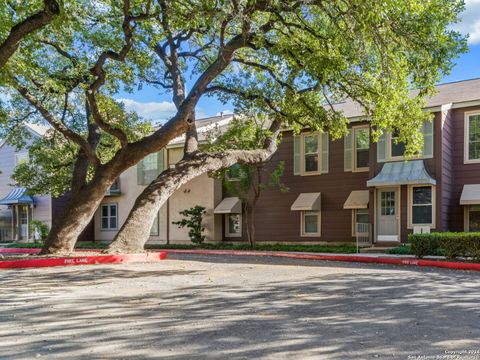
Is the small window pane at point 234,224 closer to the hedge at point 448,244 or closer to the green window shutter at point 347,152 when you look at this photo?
the green window shutter at point 347,152

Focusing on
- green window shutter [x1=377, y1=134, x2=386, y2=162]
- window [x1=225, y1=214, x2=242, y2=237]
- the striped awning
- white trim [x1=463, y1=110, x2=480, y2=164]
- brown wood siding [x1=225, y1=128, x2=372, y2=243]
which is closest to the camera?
white trim [x1=463, y1=110, x2=480, y2=164]

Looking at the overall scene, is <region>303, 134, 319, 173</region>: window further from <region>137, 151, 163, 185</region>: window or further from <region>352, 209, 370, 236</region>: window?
<region>137, 151, 163, 185</region>: window

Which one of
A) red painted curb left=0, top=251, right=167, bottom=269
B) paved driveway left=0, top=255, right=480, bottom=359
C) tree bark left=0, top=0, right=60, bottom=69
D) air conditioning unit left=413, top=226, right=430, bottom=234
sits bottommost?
red painted curb left=0, top=251, right=167, bottom=269

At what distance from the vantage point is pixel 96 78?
14320mm

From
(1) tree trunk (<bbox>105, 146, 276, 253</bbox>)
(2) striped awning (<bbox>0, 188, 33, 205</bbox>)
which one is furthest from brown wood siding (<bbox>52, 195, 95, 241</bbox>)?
(1) tree trunk (<bbox>105, 146, 276, 253</bbox>)

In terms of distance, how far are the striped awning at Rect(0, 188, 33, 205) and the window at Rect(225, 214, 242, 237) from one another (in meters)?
13.7

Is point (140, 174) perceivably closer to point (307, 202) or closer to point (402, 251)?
point (307, 202)

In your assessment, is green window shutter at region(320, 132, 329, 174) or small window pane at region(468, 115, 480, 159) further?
green window shutter at region(320, 132, 329, 174)

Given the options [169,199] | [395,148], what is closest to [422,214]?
[395,148]

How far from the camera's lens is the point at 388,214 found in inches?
733

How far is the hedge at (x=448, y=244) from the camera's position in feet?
42.8

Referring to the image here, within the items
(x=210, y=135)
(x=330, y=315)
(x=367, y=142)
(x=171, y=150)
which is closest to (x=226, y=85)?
(x=210, y=135)

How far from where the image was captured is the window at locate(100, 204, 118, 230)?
95.8ft

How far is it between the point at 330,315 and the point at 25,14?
10.7 metres
